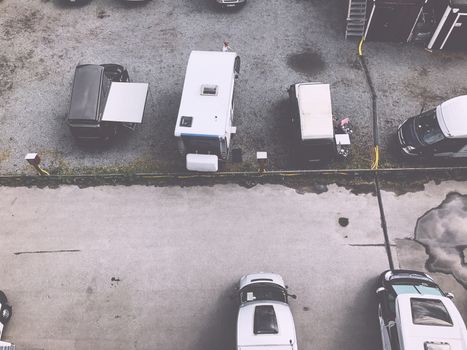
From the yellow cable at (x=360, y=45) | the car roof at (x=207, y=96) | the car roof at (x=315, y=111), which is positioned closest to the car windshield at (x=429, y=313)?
the car roof at (x=315, y=111)

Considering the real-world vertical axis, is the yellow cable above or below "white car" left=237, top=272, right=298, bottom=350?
above

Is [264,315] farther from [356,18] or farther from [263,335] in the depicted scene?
[356,18]

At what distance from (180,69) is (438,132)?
10.9m

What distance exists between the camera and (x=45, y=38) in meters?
18.4

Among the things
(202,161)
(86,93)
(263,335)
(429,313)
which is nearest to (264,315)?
(263,335)

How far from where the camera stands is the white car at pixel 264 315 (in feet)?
35.0

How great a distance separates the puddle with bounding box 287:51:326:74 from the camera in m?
17.3

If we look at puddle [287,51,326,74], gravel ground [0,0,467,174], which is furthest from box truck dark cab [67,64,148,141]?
puddle [287,51,326,74]

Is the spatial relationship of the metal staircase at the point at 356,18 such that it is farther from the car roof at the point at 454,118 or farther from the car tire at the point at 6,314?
the car tire at the point at 6,314

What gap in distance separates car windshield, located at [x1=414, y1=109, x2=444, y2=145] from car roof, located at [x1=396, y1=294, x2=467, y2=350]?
6090 millimetres

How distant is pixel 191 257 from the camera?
13.6m

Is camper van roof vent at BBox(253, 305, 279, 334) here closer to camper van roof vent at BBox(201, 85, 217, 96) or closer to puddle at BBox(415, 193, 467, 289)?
puddle at BBox(415, 193, 467, 289)

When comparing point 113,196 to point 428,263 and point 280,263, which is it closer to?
point 280,263

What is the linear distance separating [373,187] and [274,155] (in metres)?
4.00
